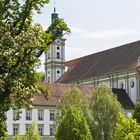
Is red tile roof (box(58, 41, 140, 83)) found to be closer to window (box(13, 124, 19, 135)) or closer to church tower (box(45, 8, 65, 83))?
church tower (box(45, 8, 65, 83))

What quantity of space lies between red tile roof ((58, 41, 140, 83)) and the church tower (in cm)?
214

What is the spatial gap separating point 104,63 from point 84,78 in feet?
13.6

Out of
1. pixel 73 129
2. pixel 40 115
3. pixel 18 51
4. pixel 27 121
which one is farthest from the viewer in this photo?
pixel 40 115

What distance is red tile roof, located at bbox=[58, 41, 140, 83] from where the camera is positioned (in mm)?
72000

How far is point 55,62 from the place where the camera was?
3487 inches

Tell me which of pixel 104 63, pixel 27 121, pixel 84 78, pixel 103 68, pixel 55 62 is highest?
pixel 55 62

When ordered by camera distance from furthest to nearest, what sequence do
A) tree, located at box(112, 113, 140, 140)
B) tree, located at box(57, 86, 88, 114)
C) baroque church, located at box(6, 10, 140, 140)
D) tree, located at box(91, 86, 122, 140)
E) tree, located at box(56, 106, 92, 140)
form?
baroque church, located at box(6, 10, 140, 140) → tree, located at box(57, 86, 88, 114) → tree, located at box(91, 86, 122, 140) → tree, located at box(112, 113, 140, 140) → tree, located at box(56, 106, 92, 140)

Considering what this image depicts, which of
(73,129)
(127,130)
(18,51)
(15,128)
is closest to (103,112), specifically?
(127,130)

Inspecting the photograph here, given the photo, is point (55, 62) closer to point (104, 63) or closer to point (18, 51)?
point (104, 63)

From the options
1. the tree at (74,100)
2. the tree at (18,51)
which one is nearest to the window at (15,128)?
the tree at (74,100)

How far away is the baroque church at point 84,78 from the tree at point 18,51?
34.9 m

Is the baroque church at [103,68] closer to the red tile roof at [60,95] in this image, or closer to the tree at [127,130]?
the red tile roof at [60,95]

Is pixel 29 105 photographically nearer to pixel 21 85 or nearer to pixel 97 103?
pixel 21 85

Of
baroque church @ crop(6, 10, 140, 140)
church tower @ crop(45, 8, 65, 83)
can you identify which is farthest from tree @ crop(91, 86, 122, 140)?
church tower @ crop(45, 8, 65, 83)
